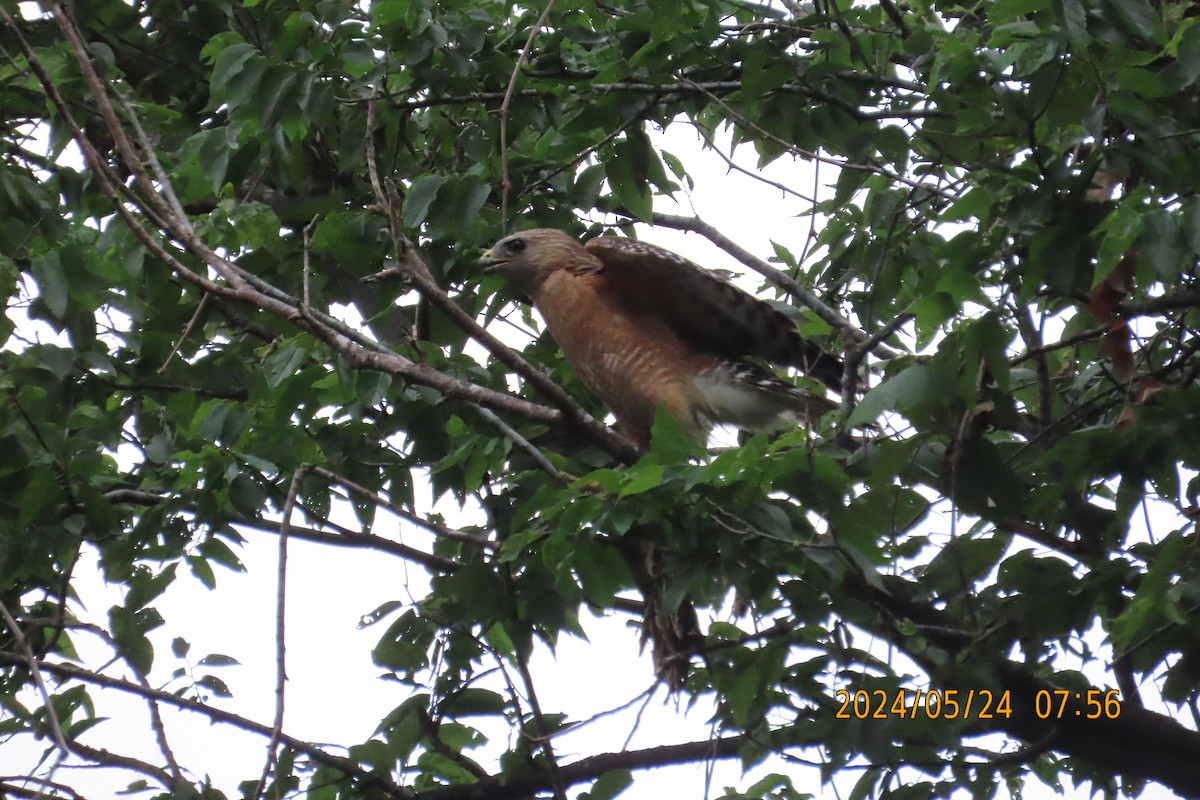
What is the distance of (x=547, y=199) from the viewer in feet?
14.5

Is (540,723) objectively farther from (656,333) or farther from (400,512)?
(656,333)

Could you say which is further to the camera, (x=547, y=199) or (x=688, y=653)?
(x=547, y=199)

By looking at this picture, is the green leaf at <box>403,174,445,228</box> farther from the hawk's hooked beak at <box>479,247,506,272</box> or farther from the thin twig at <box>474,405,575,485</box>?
the hawk's hooked beak at <box>479,247,506,272</box>

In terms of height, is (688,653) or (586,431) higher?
(586,431)

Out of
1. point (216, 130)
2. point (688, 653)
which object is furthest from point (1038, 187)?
point (216, 130)

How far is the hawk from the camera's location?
4.62 meters

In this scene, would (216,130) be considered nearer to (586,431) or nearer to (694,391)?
(586,431)

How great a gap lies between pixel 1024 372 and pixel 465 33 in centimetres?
192

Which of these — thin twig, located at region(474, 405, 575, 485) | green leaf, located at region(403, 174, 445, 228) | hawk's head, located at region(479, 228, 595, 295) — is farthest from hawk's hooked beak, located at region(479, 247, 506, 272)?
thin twig, located at region(474, 405, 575, 485)
